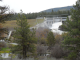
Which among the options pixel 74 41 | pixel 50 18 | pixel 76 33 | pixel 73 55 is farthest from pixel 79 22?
pixel 50 18

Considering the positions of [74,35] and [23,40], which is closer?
[74,35]

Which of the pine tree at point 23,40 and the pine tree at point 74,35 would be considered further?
the pine tree at point 23,40

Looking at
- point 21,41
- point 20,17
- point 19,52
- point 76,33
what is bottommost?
point 19,52

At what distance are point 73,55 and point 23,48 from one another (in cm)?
546

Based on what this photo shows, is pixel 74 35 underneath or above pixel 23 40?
above

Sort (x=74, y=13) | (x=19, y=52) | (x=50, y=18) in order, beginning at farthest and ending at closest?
(x=50, y=18), (x=19, y=52), (x=74, y=13)

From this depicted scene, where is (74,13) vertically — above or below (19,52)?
above

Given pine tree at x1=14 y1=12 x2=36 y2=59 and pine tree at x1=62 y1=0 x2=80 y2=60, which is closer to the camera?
pine tree at x1=62 y1=0 x2=80 y2=60

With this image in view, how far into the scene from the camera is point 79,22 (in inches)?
368

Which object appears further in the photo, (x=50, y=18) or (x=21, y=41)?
(x=50, y=18)

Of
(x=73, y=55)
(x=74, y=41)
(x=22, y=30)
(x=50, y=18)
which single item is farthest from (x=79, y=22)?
(x=50, y=18)

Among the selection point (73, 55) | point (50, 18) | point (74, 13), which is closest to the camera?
point (73, 55)

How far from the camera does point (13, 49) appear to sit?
37.8 ft

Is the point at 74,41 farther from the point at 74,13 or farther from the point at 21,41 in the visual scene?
the point at 21,41
